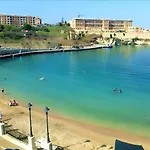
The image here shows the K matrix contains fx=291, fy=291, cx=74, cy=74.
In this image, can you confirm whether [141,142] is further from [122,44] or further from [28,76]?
[122,44]

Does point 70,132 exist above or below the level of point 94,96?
below

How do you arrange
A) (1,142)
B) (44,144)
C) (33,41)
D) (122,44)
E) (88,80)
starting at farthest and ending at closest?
(122,44)
(33,41)
(88,80)
(1,142)
(44,144)

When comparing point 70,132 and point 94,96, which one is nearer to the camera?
point 70,132

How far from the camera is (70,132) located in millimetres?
27844

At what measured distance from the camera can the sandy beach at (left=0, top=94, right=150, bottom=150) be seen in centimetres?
2492

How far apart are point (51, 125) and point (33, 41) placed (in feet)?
390

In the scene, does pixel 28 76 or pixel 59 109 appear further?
pixel 28 76

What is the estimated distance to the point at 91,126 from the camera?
98.0 ft

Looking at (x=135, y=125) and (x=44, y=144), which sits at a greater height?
(x=44, y=144)

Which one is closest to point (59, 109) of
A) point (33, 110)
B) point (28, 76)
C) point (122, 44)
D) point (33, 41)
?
point (33, 110)

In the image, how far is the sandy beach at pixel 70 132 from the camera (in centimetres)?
2492

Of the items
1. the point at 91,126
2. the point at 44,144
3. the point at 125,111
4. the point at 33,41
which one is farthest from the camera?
the point at 33,41

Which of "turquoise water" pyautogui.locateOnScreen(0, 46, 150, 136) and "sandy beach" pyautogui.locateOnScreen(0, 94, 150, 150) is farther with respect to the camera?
"turquoise water" pyautogui.locateOnScreen(0, 46, 150, 136)

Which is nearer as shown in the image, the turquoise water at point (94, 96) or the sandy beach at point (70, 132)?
the sandy beach at point (70, 132)
